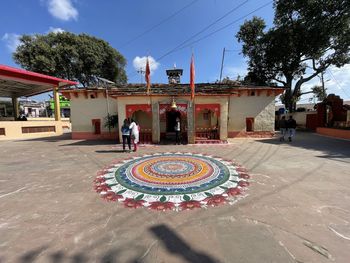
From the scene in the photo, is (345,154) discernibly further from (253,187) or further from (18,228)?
(18,228)

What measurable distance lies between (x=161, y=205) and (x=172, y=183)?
119 centimetres

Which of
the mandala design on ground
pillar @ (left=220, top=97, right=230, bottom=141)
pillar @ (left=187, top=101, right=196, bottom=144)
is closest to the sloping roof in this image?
pillar @ (left=220, top=97, right=230, bottom=141)

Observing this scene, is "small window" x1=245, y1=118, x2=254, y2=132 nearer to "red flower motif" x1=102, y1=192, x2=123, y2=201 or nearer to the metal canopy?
"red flower motif" x1=102, y1=192, x2=123, y2=201

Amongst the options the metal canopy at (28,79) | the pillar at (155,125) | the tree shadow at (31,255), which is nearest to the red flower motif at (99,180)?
the tree shadow at (31,255)

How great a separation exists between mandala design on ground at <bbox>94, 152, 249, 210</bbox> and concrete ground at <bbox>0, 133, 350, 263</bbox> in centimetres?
29

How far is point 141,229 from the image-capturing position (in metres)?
2.91

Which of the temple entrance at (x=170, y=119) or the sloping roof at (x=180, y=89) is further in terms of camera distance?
the temple entrance at (x=170, y=119)

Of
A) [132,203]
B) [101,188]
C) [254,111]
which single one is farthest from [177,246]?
[254,111]

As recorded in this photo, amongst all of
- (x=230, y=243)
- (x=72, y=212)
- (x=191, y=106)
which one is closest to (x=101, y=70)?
(x=191, y=106)

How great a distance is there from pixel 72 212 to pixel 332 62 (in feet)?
84.7

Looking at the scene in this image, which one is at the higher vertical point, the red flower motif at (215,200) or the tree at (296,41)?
the tree at (296,41)

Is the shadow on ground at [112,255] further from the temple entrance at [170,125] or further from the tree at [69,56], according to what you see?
the tree at [69,56]

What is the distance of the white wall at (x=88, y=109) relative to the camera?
14.0m

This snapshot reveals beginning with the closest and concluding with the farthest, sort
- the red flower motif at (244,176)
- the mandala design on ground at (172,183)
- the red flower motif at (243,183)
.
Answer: the mandala design on ground at (172,183)
the red flower motif at (243,183)
the red flower motif at (244,176)
